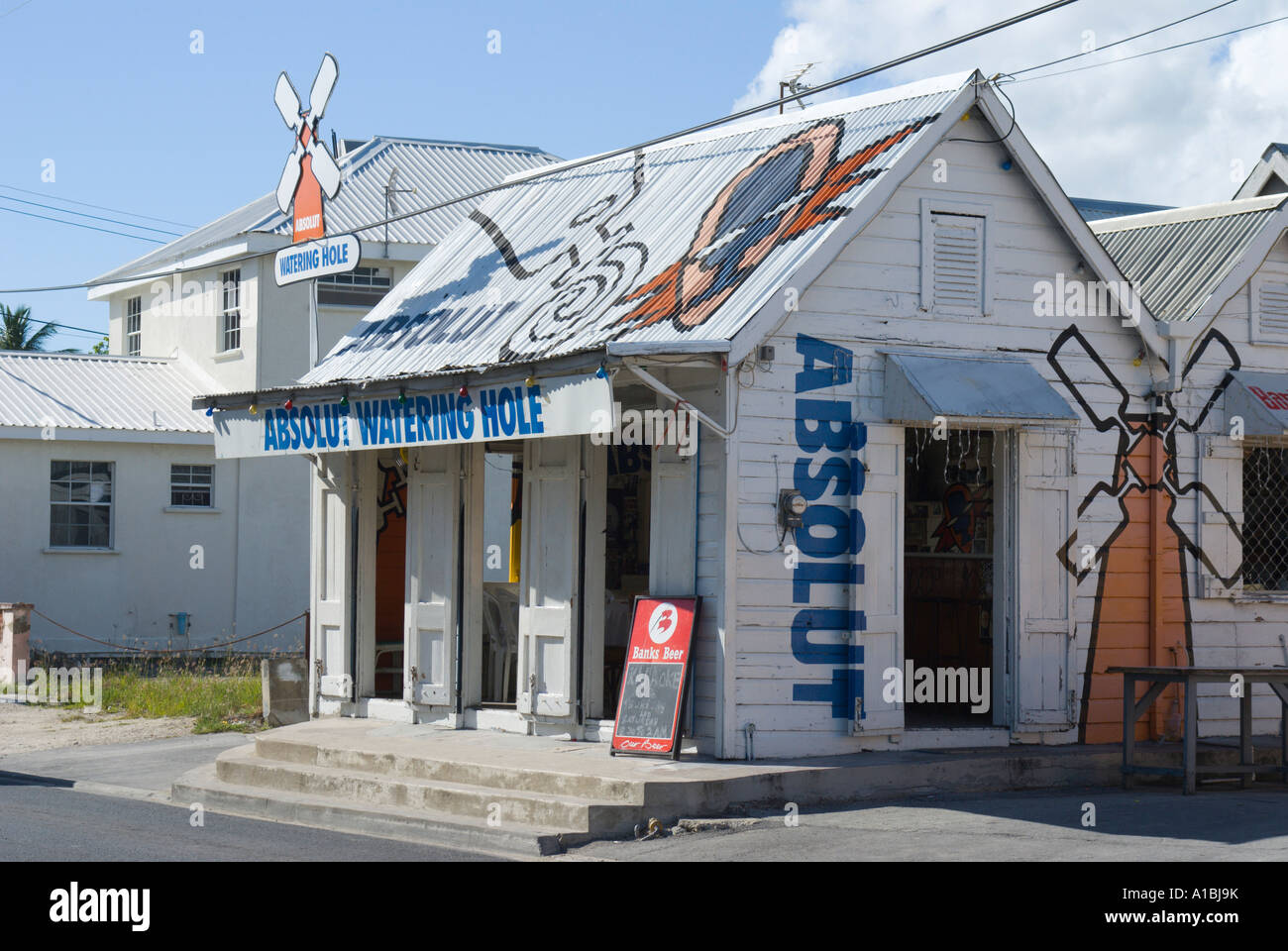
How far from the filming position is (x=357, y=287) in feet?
88.9

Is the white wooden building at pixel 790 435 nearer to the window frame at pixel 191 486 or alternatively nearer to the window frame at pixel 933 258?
the window frame at pixel 933 258

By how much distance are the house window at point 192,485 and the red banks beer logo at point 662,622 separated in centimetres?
1580

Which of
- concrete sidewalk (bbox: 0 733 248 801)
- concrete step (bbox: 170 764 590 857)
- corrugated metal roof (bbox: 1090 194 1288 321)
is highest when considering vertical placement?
corrugated metal roof (bbox: 1090 194 1288 321)

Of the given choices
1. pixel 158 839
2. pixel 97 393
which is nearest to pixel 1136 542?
pixel 158 839

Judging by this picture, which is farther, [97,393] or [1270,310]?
[97,393]

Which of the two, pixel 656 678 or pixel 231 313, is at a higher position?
pixel 231 313

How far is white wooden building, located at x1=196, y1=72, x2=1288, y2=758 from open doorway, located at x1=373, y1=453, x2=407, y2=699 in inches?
43.4

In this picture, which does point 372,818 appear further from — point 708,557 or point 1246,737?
point 1246,737

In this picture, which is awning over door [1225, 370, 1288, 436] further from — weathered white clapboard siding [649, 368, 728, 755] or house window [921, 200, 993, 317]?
weathered white clapboard siding [649, 368, 728, 755]

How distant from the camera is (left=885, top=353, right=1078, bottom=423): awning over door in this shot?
39.0 ft

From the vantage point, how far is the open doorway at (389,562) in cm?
1659

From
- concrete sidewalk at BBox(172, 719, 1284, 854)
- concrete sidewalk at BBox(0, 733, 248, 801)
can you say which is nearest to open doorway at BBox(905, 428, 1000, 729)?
concrete sidewalk at BBox(172, 719, 1284, 854)

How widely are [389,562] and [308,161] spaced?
4517 mm

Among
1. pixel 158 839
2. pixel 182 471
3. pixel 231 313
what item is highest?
pixel 231 313
